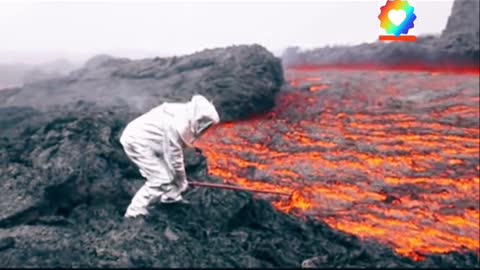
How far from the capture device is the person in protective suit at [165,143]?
744cm

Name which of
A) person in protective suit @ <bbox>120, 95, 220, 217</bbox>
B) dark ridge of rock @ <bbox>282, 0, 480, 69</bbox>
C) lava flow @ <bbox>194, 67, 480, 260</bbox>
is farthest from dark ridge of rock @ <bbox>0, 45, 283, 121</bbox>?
person in protective suit @ <bbox>120, 95, 220, 217</bbox>

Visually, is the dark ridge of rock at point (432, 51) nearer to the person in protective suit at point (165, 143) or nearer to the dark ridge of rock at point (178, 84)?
the dark ridge of rock at point (178, 84)

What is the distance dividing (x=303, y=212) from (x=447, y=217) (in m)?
1.91

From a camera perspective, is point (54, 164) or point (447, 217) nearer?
point (447, 217)

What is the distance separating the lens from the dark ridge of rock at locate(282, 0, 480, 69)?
13.4 metres

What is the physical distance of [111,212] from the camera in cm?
816

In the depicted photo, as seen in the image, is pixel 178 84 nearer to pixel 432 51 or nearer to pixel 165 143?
pixel 165 143

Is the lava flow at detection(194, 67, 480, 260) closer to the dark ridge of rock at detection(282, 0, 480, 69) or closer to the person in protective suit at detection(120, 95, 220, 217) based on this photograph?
the dark ridge of rock at detection(282, 0, 480, 69)

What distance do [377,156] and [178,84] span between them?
527 centimetres

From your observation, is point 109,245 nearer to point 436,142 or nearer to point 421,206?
point 421,206

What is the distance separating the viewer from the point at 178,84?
43.0 ft

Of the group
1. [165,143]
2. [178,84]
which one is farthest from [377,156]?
[178,84]

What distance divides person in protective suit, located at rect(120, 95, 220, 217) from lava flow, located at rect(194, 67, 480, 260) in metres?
1.79

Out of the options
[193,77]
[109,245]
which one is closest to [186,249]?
[109,245]
